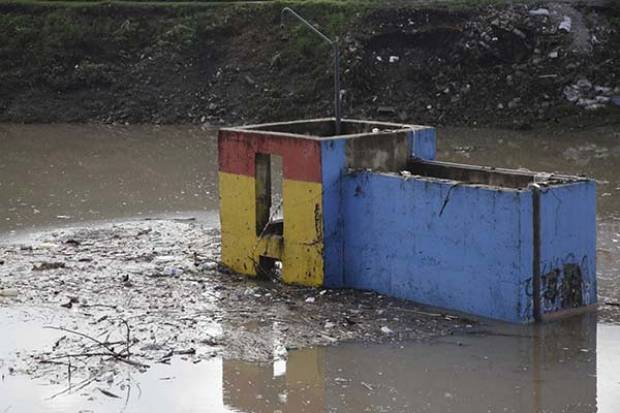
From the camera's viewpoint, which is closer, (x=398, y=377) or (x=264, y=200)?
(x=398, y=377)

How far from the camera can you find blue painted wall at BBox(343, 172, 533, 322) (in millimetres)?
10000

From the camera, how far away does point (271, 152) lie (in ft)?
38.1

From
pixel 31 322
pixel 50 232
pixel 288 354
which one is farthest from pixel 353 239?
pixel 50 232

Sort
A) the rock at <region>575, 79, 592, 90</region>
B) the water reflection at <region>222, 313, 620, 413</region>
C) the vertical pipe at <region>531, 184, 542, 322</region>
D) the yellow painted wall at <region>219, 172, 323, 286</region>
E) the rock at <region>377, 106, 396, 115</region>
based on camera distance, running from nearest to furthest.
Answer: the water reflection at <region>222, 313, 620, 413</region> → the vertical pipe at <region>531, 184, 542, 322</region> → the yellow painted wall at <region>219, 172, 323, 286</region> → the rock at <region>575, 79, 592, 90</region> → the rock at <region>377, 106, 396, 115</region>

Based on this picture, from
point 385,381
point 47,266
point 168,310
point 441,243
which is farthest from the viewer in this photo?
point 47,266

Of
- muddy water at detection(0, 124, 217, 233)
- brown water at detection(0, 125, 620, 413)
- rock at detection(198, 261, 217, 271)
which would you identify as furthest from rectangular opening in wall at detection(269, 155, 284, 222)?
brown water at detection(0, 125, 620, 413)

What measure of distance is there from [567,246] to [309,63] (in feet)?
45.3

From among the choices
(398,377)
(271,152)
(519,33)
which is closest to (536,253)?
(398,377)

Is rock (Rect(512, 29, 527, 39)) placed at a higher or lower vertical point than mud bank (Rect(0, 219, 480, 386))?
higher

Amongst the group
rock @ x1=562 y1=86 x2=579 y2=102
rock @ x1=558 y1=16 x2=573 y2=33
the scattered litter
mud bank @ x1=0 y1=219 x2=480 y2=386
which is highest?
rock @ x1=558 y1=16 x2=573 y2=33

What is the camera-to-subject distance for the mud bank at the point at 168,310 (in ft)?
31.7

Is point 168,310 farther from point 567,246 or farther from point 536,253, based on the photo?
point 567,246

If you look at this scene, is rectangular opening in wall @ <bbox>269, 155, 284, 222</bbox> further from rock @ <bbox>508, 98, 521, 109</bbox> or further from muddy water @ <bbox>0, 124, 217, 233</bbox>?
rock @ <bbox>508, 98, 521, 109</bbox>

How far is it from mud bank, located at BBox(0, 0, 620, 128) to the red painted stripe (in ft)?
32.6
